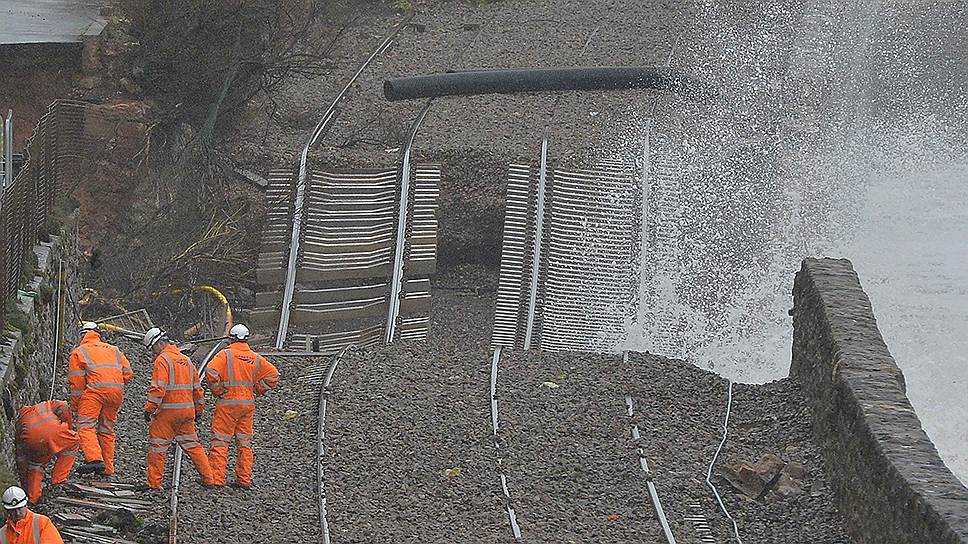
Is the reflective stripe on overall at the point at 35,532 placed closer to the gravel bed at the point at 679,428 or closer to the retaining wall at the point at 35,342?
the retaining wall at the point at 35,342

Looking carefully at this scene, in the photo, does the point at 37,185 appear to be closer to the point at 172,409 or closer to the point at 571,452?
the point at 172,409

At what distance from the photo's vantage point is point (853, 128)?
2725 cm

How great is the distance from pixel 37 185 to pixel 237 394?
13.3 feet

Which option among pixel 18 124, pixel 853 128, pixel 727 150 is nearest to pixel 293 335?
pixel 18 124

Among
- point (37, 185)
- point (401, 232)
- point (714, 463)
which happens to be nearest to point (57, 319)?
point (37, 185)

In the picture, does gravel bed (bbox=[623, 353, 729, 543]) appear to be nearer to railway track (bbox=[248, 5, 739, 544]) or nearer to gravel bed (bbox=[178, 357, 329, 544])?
railway track (bbox=[248, 5, 739, 544])

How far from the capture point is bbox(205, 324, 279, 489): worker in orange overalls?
11.5 meters

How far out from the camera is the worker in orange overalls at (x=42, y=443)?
10680mm

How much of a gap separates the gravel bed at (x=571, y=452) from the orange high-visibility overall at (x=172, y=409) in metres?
2.66

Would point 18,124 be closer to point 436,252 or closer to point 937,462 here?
point 436,252

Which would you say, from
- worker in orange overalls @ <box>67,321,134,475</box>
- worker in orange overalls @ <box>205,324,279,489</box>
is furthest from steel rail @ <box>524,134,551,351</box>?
worker in orange overalls @ <box>67,321,134,475</box>

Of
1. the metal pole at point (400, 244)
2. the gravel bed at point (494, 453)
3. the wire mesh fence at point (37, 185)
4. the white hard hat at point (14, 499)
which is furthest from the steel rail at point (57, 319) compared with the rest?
the white hard hat at point (14, 499)

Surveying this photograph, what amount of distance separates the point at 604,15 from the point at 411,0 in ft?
14.1

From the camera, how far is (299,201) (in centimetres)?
2139
